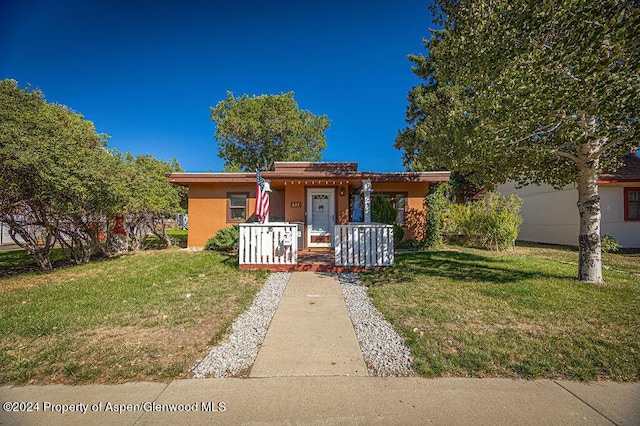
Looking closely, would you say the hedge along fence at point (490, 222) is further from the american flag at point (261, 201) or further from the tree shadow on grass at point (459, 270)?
the american flag at point (261, 201)

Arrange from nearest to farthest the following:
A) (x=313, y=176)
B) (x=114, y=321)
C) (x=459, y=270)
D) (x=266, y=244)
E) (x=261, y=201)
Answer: (x=114, y=321)
(x=459, y=270)
(x=266, y=244)
(x=261, y=201)
(x=313, y=176)

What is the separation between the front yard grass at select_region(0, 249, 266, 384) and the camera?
274 centimetres

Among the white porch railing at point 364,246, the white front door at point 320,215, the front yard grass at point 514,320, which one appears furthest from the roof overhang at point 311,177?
the front yard grass at point 514,320

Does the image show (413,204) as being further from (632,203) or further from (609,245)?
(632,203)

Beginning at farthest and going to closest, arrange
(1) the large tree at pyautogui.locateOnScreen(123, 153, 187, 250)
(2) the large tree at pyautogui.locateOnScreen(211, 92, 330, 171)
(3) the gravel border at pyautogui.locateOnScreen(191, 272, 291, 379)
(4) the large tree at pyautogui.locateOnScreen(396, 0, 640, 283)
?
(2) the large tree at pyautogui.locateOnScreen(211, 92, 330, 171) < (1) the large tree at pyautogui.locateOnScreen(123, 153, 187, 250) < (4) the large tree at pyautogui.locateOnScreen(396, 0, 640, 283) < (3) the gravel border at pyautogui.locateOnScreen(191, 272, 291, 379)

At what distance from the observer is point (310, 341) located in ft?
11.1

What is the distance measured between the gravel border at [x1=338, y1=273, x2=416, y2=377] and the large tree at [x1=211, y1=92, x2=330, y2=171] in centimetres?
2274

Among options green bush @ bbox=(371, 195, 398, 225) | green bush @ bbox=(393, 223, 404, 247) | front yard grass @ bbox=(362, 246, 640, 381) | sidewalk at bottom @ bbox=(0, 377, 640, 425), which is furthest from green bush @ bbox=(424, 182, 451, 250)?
sidewalk at bottom @ bbox=(0, 377, 640, 425)

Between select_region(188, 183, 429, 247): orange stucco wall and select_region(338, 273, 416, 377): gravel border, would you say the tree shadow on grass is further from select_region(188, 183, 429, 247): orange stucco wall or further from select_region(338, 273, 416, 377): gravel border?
select_region(188, 183, 429, 247): orange stucco wall

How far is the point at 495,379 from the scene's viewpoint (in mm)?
2570

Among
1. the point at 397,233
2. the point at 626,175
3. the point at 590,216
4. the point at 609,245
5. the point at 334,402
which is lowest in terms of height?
the point at 334,402

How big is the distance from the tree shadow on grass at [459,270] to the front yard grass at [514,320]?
24 mm

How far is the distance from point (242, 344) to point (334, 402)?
58.3 inches

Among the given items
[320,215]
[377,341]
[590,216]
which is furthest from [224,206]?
[590,216]
